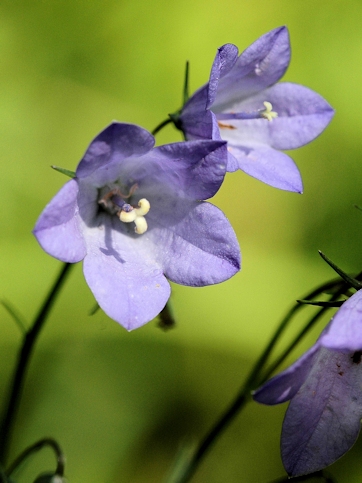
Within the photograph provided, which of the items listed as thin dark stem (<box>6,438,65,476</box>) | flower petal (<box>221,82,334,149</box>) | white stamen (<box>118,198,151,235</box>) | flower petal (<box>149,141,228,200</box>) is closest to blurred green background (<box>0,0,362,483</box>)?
thin dark stem (<box>6,438,65,476</box>)

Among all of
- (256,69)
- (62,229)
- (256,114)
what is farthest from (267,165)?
(62,229)

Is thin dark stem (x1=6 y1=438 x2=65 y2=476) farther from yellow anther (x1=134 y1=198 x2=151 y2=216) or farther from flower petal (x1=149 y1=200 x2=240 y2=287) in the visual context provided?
yellow anther (x1=134 y1=198 x2=151 y2=216)

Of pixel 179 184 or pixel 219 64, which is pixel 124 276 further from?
pixel 219 64

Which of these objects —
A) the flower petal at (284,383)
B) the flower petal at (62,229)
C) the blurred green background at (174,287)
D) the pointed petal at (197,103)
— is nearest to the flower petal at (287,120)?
the pointed petal at (197,103)

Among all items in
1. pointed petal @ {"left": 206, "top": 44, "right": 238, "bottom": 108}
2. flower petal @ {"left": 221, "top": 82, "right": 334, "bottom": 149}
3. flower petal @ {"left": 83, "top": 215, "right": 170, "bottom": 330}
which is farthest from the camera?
flower petal @ {"left": 221, "top": 82, "right": 334, "bottom": 149}

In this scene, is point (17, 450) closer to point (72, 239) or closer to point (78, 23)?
point (72, 239)

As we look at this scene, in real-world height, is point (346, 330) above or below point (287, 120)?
below

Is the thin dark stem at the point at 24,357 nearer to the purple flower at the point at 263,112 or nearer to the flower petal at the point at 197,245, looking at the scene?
the flower petal at the point at 197,245

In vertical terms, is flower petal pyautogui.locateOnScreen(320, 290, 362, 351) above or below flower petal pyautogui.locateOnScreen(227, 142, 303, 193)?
below
